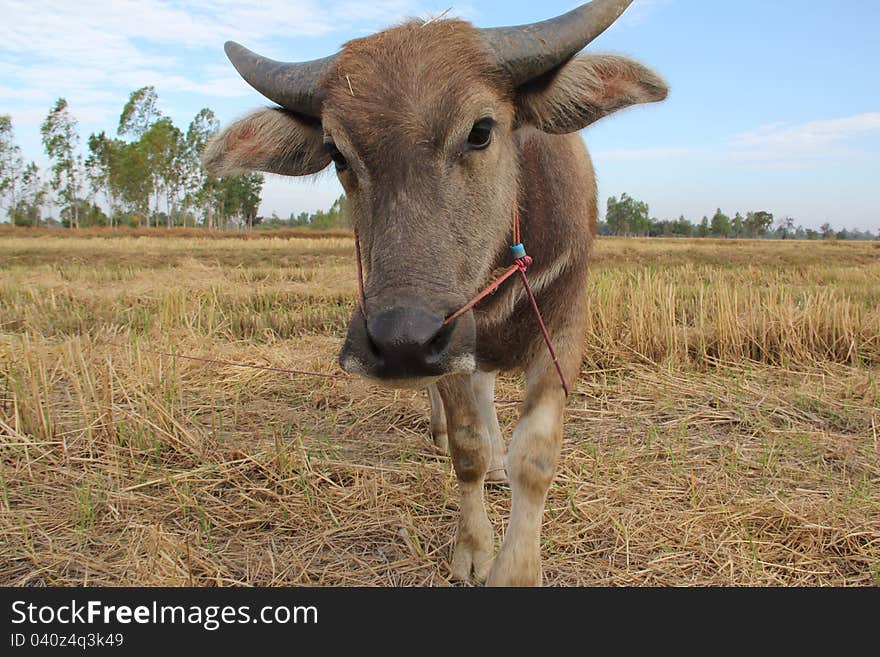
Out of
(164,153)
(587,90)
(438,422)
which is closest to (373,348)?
(587,90)

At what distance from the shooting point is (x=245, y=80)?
2.38 m

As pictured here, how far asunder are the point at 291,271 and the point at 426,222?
983 cm

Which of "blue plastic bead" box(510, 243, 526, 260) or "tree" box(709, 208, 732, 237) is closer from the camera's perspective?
"blue plastic bead" box(510, 243, 526, 260)

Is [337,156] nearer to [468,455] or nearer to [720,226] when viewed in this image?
[468,455]

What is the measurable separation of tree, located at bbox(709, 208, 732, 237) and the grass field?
88.2 meters

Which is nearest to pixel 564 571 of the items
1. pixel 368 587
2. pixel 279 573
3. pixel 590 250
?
pixel 368 587

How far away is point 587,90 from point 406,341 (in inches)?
46.6

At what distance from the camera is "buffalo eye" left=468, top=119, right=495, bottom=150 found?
1.96 meters

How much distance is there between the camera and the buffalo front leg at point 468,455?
2.49 meters

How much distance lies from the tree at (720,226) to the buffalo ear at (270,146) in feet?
300

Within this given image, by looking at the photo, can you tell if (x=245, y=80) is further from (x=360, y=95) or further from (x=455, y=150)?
(x=455, y=150)

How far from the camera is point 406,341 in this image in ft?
5.18

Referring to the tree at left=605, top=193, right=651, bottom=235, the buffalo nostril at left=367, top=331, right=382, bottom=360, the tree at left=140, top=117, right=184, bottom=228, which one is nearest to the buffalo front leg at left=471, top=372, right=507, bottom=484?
the buffalo nostril at left=367, top=331, right=382, bottom=360

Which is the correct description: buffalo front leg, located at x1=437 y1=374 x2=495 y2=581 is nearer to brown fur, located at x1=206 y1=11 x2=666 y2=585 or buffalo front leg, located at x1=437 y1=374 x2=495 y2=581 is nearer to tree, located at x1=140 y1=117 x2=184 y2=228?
brown fur, located at x1=206 y1=11 x2=666 y2=585
